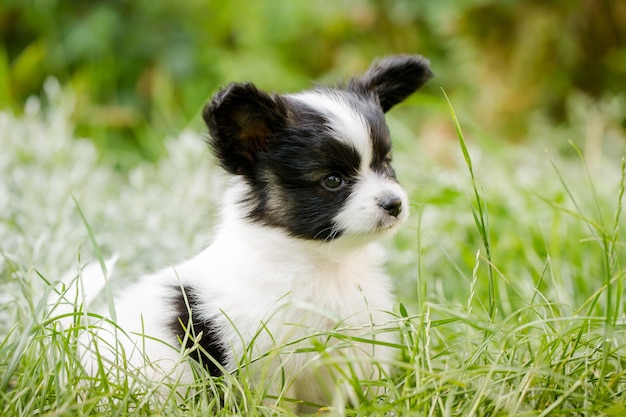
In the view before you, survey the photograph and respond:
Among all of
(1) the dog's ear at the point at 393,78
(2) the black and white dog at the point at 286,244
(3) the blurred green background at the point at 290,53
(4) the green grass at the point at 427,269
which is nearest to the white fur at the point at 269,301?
(2) the black and white dog at the point at 286,244

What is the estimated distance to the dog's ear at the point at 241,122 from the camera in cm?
277

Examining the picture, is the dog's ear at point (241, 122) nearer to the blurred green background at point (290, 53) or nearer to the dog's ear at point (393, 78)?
the dog's ear at point (393, 78)

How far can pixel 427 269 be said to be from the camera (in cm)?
451

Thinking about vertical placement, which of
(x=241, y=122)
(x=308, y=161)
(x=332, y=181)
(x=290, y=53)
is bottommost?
(x=332, y=181)

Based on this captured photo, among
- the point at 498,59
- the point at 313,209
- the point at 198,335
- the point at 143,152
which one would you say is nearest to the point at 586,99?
the point at 498,59

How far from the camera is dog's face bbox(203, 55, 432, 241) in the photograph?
2.81 meters

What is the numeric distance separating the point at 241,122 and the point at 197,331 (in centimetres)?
86

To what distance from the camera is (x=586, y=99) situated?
728cm

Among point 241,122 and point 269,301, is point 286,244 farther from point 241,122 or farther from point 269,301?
point 241,122

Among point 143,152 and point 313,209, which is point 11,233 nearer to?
point 313,209

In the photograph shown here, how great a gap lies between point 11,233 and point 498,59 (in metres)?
5.18

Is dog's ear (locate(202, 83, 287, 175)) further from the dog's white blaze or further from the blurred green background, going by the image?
the blurred green background

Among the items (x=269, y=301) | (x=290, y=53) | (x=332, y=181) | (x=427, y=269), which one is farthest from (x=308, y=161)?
(x=290, y=53)

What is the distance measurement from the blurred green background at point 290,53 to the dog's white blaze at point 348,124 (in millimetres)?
3714
